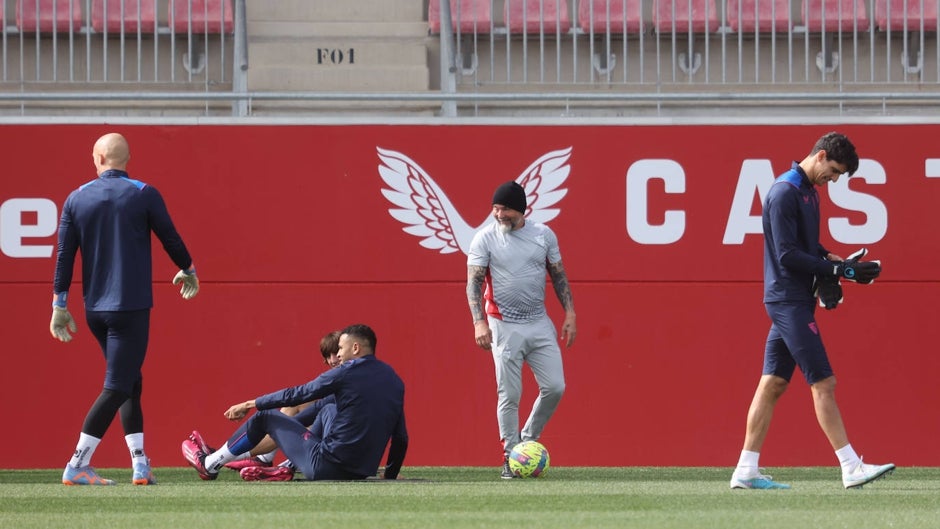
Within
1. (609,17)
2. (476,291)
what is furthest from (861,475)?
(609,17)

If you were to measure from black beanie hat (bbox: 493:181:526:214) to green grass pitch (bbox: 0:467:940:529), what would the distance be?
1563 millimetres

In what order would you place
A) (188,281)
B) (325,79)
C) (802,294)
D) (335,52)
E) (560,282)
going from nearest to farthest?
(802,294)
(188,281)
(560,282)
(325,79)
(335,52)

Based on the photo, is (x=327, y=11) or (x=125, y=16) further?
(x=327, y=11)

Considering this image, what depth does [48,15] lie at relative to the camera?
11.2 meters

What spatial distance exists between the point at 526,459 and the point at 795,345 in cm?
196

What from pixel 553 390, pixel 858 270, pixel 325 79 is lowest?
pixel 553 390

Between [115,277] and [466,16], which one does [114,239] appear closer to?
[115,277]

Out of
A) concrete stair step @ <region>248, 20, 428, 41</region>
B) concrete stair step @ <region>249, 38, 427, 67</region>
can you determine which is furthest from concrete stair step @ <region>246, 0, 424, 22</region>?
concrete stair step @ <region>249, 38, 427, 67</region>

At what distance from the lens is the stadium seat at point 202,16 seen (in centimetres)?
1133

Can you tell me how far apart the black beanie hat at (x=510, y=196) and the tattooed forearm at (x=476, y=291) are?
0.39 metres

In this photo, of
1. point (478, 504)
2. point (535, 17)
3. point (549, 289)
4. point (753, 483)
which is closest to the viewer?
point (478, 504)

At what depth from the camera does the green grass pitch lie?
6.00 metres

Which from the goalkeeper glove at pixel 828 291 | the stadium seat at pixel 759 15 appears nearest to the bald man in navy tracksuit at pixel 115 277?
the goalkeeper glove at pixel 828 291

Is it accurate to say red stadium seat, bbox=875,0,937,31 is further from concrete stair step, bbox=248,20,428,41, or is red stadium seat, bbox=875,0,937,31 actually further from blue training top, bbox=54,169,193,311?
blue training top, bbox=54,169,193,311
